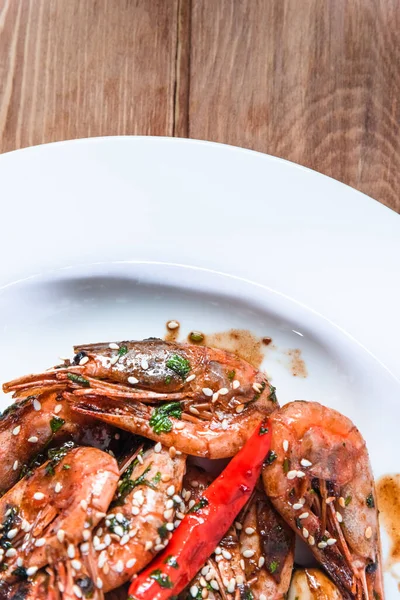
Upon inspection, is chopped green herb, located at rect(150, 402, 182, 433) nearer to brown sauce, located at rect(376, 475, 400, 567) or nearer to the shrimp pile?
the shrimp pile

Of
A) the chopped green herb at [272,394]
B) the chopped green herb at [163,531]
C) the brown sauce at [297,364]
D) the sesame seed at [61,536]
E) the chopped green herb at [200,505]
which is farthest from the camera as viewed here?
the brown sauce at [297,364]

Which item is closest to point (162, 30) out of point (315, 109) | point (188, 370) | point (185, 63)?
point (185, 63)

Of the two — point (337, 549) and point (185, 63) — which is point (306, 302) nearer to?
point (337, 549)

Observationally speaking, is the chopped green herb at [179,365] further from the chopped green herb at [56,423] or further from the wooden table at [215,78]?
the wooden table at [215,78]

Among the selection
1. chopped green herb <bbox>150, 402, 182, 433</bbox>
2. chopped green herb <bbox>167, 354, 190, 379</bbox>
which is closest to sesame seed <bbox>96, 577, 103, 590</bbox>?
chopped green herb <bbox>150, 402, 182, 433</bbox>

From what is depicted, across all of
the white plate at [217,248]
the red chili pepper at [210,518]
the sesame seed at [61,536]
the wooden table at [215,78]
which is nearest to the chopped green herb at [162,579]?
the red chili pepper at [210,518]
